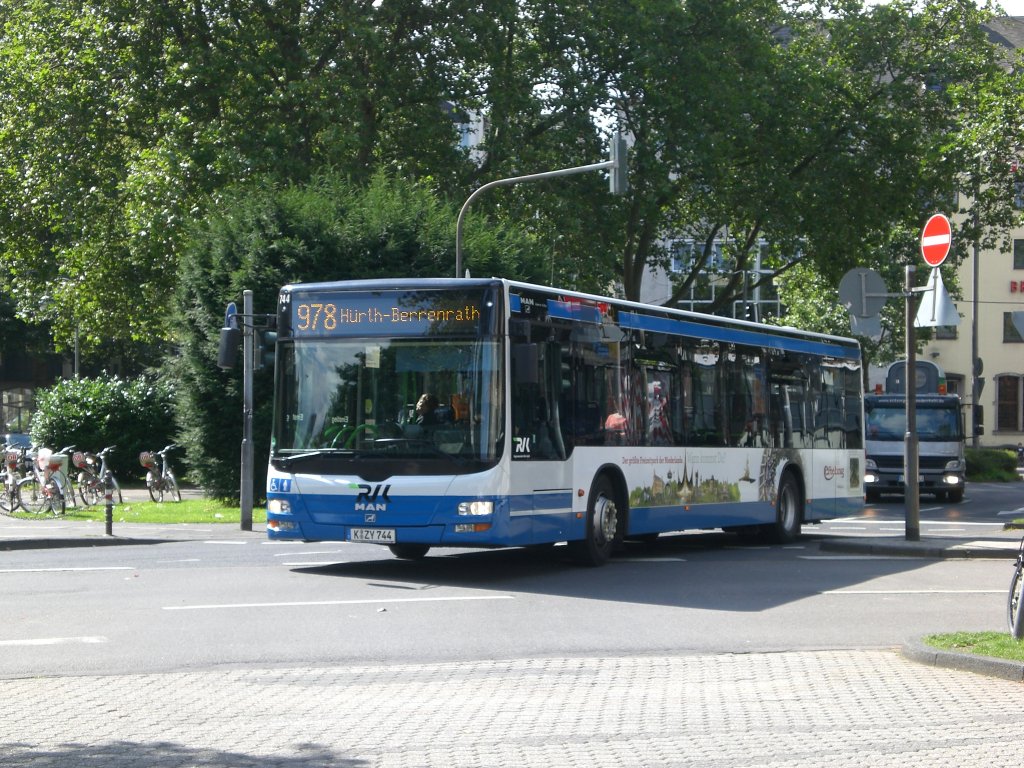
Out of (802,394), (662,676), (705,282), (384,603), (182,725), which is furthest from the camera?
(705,282)

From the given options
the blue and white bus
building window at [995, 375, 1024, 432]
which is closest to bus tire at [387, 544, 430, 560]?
the blue and white bus

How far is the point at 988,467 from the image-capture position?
156 feet

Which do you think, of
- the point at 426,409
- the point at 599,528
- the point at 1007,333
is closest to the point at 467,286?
the point at 426,409

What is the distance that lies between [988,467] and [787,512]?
29649 millimetres

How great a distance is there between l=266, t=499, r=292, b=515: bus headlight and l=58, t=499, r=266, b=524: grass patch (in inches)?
363

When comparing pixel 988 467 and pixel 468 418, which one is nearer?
pixel 468 418

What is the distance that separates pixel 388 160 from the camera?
3469 centimetres

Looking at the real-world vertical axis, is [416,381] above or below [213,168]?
below

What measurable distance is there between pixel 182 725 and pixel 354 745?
1009 mm

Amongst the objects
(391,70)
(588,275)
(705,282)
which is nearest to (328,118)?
(391,70)

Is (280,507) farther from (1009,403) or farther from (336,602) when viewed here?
(1009,403)

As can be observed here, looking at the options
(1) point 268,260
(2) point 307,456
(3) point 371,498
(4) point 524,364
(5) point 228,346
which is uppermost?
(1) point 268,260

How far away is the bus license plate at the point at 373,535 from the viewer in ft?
46.0

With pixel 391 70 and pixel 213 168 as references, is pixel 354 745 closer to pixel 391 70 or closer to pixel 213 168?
pixel 213 168
